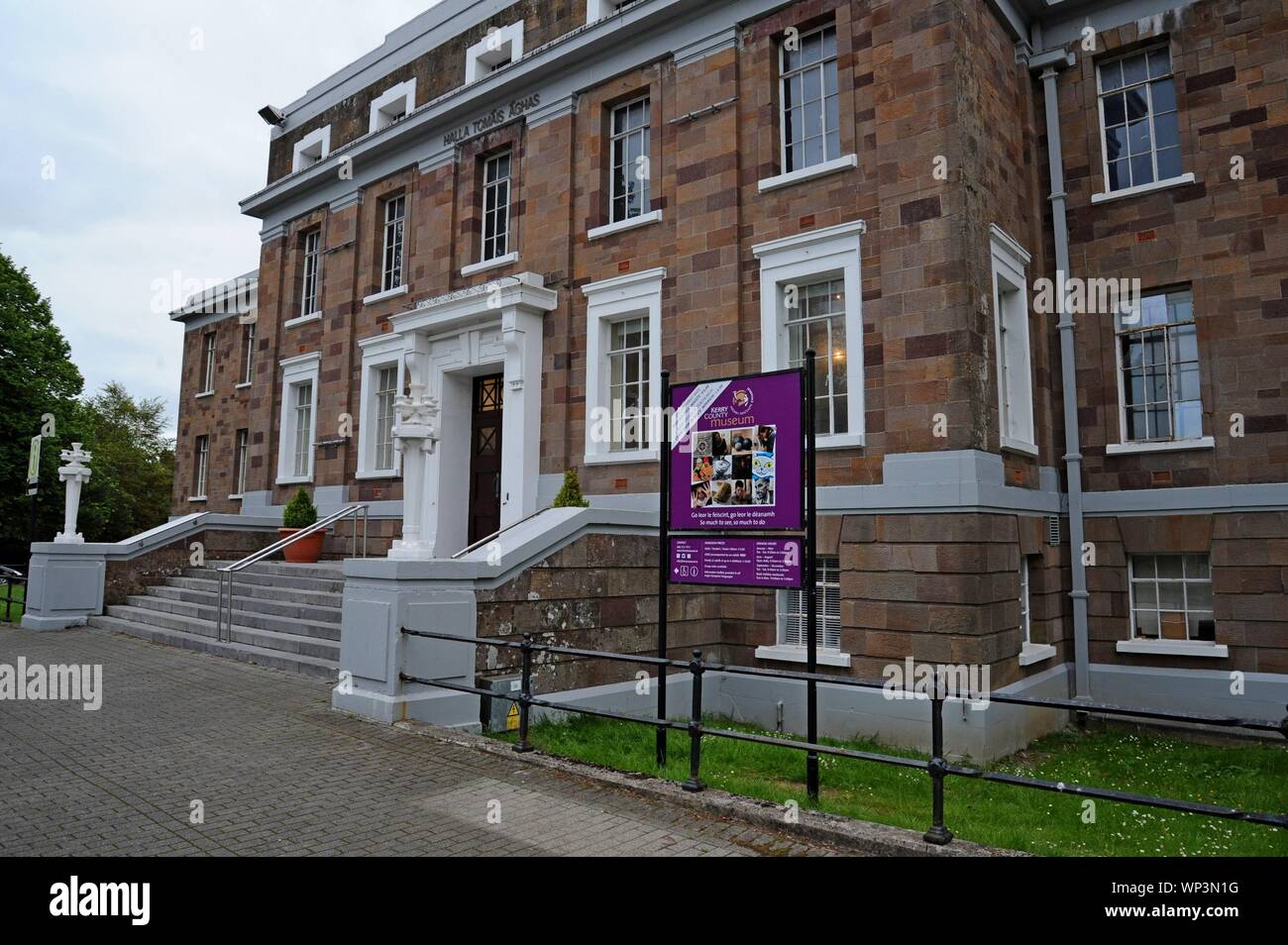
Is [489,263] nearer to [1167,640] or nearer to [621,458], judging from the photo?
[621,458]

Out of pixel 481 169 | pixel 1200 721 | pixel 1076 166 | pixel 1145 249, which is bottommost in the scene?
pixel 1200 721

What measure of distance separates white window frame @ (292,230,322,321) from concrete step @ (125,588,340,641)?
7.13 metres

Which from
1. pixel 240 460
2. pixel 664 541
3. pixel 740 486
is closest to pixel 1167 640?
pixel 740 486

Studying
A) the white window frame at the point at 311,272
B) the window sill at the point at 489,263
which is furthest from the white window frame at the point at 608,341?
the white window frame at the point at 311,272

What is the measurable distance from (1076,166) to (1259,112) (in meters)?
2.14

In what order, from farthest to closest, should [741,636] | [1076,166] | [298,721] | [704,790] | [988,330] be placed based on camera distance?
[1076,166] → [741,636] → [988,330] → [298,721] → [704,790]

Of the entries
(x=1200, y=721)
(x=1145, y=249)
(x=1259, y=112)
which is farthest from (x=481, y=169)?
(x=1200, y=721)

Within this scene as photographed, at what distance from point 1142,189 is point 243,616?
14.0m

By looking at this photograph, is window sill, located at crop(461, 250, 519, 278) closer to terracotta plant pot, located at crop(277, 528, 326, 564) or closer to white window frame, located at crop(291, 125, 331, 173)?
terracotta plant pot, located at crop(277, 528, 326, 564)

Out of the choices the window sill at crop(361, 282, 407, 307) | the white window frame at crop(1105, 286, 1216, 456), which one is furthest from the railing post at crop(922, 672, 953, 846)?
the window sill at crop(361, 282, 407, 307)

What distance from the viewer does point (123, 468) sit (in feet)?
154

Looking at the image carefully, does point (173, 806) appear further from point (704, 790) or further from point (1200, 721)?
point (1200, 721)

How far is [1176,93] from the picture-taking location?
11.7 meters

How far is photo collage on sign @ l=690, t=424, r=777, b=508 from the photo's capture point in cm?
708
